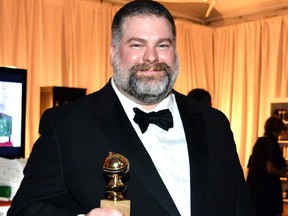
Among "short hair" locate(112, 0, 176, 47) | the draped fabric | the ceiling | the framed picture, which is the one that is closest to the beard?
"short hair" locate(112, 0, 176, 47)

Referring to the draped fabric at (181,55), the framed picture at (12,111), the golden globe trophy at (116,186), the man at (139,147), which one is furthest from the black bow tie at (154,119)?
the draped fabric at (181,55)

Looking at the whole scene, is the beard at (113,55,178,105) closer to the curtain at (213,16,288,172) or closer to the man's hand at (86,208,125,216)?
the man's hand at (86,208,125,216)

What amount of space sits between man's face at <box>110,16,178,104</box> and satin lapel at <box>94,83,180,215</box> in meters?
0.11

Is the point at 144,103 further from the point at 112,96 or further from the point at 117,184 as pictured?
the point at 117,184

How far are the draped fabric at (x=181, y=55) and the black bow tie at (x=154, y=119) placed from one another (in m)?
5.02

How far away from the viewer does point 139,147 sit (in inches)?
58.0

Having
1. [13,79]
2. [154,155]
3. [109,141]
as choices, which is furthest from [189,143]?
[13,79]

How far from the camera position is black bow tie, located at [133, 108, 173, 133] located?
1596 millimetres

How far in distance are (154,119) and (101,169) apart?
0.94 feet

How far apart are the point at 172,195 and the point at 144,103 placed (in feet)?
1.13

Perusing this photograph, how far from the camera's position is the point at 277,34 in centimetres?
765

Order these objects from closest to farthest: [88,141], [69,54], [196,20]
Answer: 1. [88,141]
2. [69,54]
3. [196,20]

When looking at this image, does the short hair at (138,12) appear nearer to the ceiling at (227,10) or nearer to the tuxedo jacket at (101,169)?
the tuxedo jacket at (101,169)

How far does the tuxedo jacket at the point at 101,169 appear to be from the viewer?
140cm
